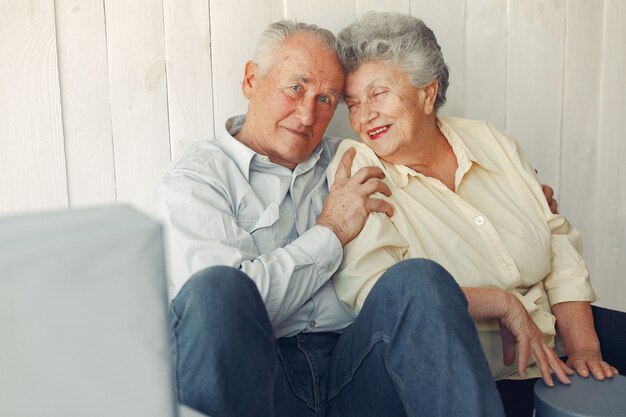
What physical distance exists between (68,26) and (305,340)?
0.85m

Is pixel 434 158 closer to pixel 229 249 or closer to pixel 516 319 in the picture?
pixel 516 319

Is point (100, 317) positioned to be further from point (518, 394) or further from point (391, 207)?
point (518, 394)

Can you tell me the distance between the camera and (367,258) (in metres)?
1.47

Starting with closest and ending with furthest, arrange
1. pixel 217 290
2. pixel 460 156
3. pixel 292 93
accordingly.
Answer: pixel 217 290 → pixel 292 93 → pixel 460 156

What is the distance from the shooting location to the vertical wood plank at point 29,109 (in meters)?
1.45

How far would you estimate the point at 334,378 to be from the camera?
4.50ft

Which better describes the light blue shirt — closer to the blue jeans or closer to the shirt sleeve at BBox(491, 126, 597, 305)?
the blue jeans

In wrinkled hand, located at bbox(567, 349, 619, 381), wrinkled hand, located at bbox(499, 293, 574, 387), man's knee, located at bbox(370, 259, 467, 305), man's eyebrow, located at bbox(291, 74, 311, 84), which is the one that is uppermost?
man's eyebrow, located at bbox(291, 74, 311, 84)

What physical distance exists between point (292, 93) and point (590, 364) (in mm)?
878

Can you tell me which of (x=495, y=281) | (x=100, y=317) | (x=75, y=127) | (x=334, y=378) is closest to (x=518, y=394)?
(x=495, y=281)

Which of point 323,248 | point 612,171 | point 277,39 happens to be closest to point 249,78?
point 277,39

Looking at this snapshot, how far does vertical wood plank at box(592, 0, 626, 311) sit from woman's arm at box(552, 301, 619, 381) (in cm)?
79

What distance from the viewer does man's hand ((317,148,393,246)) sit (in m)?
1.49

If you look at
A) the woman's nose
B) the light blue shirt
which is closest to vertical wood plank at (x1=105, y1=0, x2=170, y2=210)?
the light blue shirt
